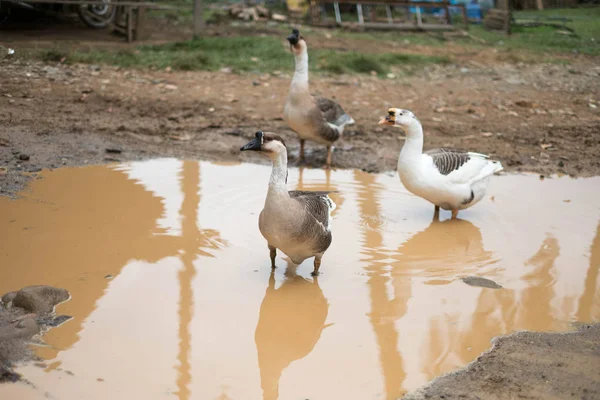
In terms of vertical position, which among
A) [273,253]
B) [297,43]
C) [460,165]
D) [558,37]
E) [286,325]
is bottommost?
[286,325]

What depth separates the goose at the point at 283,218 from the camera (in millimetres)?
5418

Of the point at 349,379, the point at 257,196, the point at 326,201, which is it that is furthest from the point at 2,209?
the point at 349,379

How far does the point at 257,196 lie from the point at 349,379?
3665 millimetres

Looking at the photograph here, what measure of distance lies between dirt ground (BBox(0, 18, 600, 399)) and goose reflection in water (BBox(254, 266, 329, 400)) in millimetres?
3288

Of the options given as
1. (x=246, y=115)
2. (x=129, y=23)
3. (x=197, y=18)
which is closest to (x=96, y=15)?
(x=129, y=23)

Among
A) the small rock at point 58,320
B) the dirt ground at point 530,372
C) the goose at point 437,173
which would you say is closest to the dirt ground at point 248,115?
the goose at point 437,173

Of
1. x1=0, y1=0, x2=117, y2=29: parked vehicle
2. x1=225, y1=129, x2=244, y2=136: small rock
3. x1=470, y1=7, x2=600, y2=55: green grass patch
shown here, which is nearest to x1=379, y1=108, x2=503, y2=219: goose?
x1=225, y1=129, x2=244, y2=136: small rock

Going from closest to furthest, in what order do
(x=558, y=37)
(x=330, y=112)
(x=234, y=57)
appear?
(x=330, y=112), (x=234, y=57), (x=558, y=37)

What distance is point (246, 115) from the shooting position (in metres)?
10.7

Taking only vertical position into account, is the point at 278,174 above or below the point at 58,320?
above

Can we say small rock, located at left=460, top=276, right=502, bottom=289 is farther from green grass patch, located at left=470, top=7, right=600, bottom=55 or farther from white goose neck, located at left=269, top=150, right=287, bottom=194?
green grass patch, located at left=470, top=7, right=600, bottom=55

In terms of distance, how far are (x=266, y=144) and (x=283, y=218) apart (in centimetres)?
58

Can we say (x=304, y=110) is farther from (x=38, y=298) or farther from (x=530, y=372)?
(x=530, y=372)

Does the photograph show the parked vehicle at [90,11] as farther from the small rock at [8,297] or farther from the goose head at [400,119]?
the small rock at [8,297]
